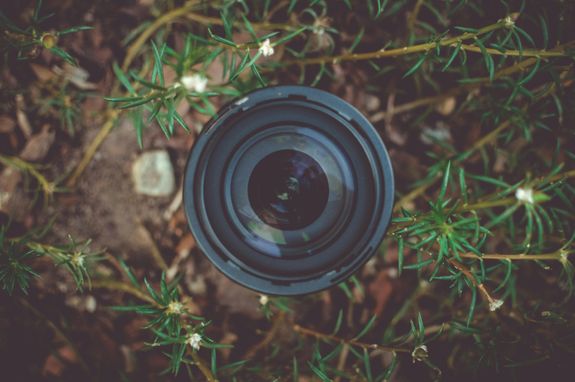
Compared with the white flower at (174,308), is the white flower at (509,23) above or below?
above

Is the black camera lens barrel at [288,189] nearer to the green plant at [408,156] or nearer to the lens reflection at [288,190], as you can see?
the lens reflection at [288,190]

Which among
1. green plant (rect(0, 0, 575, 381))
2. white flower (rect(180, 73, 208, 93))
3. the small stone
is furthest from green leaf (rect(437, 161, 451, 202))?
the small stone

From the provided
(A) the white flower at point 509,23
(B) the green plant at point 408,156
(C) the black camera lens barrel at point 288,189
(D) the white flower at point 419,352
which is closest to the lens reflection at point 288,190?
(C) the black camera lens barrel at point 288,189

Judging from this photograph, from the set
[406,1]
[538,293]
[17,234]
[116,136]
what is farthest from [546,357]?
[17,234]

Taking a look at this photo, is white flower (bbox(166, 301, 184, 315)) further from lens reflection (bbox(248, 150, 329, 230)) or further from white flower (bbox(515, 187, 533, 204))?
white flower (bbox(515, 187, 533, 204))

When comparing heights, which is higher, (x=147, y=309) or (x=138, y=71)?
(x=138, y=71)

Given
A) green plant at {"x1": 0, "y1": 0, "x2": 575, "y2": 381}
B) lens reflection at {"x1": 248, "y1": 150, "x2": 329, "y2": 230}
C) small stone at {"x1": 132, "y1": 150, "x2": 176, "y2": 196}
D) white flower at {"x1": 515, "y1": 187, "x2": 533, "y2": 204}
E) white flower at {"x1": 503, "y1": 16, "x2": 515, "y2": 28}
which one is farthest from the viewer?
small stone at {"x1": 132, "y1": 150, "x2": 176, "y2": 196}

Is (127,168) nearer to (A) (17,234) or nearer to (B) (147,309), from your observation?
A: (A) (17,234)
